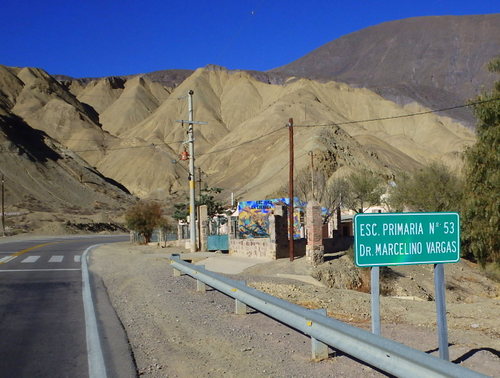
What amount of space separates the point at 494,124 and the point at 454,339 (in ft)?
39.6

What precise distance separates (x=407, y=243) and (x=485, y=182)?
14329 millimetres

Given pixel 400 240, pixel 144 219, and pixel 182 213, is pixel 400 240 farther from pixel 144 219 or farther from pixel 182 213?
pixel 182 213

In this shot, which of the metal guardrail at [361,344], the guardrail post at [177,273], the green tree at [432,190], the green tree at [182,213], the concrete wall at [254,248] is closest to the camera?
the metal guardrail at [361,344]

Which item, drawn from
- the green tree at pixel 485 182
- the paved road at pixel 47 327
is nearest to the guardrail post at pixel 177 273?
the paved road at pixel 47 327

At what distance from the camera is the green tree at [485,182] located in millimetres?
18688

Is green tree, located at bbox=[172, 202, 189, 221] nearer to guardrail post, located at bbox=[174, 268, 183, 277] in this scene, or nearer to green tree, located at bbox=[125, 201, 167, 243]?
green tree, located at bbox=[125, 201, 167, 243]

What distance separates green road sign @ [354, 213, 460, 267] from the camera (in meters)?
6.18

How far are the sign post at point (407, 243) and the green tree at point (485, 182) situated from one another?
13.0 metres

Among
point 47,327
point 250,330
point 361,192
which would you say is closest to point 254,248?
point 47,327

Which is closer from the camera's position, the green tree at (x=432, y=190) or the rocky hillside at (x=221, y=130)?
the green tree at (x=432, y=190)

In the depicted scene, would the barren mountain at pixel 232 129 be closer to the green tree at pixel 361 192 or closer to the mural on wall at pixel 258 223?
the green tree at pixel 361 192

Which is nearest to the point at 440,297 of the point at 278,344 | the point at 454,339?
the point at 278,344

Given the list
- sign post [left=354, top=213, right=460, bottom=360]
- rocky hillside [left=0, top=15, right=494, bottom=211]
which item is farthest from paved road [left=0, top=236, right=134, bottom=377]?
rocky hillside [left=0, top=15, right=494, bottom=211]

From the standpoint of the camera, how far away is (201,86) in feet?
493
